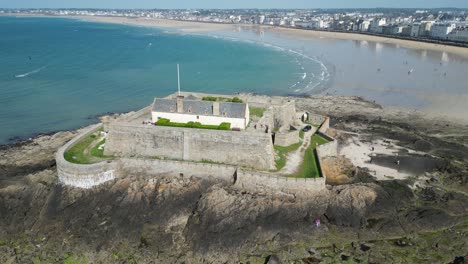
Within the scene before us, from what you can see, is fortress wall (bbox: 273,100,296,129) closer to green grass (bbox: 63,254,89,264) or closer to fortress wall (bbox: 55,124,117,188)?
fortress wall (bbox: 55,124,117,188)

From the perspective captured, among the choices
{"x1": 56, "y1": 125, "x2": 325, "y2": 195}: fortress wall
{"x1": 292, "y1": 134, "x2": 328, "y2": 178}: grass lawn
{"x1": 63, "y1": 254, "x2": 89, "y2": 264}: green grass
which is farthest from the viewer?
{"x1": 292, "y1": 134, "x2": 328, "y2": 178}: grass lawn

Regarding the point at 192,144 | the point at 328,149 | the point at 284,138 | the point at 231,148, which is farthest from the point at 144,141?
the point at 328,149

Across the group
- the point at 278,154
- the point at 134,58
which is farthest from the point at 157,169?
the point at 134,58

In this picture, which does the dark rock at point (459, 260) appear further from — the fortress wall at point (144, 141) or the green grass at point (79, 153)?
the green grass at point (79, 153)

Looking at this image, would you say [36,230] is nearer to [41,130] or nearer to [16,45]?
[41,130]

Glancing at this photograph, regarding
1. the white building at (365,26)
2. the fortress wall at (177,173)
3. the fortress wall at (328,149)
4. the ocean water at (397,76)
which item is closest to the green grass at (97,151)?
the fortress wall at (177,173)

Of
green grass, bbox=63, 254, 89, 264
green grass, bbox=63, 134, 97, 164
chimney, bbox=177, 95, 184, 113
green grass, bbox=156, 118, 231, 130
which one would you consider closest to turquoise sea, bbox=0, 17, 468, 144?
green grass, bbox=63, 134, 97, 164
